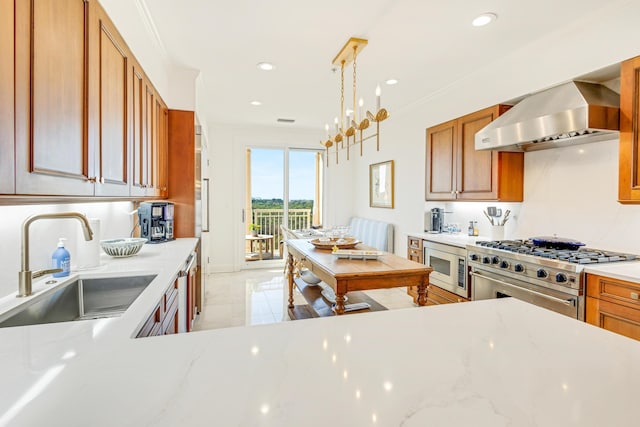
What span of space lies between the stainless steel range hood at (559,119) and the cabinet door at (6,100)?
2.89 meters

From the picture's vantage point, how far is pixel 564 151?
2.82 meters

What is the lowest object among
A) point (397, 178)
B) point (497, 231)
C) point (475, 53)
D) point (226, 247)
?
point (226, 247)

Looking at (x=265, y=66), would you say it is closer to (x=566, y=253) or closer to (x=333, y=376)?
(x=566, y=253)

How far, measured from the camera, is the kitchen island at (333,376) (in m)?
0.54

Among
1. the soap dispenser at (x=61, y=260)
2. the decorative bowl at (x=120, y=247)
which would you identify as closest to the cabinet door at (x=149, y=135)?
the decorative bowl at (x=120, y=247)

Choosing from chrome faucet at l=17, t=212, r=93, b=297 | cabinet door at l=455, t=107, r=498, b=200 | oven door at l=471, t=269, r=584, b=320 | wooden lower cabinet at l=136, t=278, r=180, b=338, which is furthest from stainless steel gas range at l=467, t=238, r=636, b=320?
chrome faucet at l=17, t=212, r=93, b=297

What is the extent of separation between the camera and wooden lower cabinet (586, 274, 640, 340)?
1828mm

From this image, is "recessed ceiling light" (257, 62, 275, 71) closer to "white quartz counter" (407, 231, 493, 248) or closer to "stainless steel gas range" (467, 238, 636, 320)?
"white quartz counter" (407, 231, 493, 248)

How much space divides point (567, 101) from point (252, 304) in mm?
3747

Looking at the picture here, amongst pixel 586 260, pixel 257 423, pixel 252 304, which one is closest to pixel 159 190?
pixel 252 304

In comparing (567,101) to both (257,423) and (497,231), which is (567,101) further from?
(257,423)

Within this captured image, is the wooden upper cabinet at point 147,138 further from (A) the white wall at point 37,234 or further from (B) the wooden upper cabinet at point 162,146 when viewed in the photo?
(A) the white wall at point 37,234

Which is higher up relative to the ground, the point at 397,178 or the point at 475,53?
the point at 475,53

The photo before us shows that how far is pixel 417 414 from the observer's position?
55 centimetres
